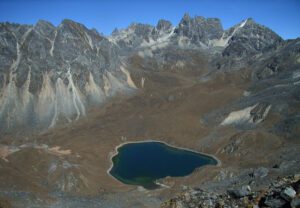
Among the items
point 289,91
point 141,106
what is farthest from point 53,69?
point 289,91

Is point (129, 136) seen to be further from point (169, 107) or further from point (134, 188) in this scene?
point (134, 188)

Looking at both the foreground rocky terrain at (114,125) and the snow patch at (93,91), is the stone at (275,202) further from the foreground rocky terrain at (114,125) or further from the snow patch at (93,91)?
the snow patch at (93,91)

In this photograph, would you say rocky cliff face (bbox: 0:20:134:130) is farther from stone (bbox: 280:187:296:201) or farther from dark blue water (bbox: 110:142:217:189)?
stone (bbox: 280:187:296:201)

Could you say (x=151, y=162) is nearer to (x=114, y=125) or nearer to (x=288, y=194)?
(x=114, y=125)

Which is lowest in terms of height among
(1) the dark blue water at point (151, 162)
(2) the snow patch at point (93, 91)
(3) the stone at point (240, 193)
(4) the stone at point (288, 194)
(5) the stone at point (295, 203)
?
(5) the stone at point (295, 203)

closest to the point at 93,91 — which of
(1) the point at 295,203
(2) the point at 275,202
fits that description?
(2) the point at 275,202

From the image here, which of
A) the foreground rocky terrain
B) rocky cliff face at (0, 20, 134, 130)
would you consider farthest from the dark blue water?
rocky cliff face at (0, 20, 134, 130)

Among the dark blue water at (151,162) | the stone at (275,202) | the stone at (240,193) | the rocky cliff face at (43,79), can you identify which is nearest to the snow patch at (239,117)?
the dark blue water at (151,162)
